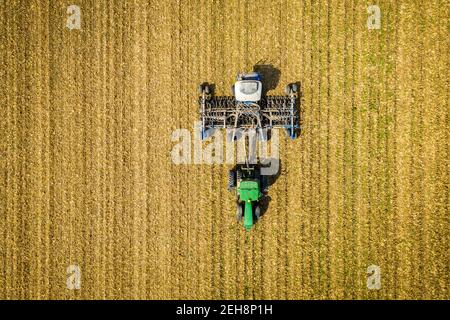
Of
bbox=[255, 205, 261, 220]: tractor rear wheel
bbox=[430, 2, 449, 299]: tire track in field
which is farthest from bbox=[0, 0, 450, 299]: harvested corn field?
bbox=[255, 205, 261, 220]: tractor rear wheel

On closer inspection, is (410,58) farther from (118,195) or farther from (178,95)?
(118,195)

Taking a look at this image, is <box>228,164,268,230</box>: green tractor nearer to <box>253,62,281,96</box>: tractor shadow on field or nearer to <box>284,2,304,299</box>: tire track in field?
<box>284,2,304,299</box>: tire track in field

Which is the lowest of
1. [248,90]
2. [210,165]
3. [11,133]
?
[210,165]

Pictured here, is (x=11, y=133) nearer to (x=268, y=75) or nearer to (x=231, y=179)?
(x=231, y=179)

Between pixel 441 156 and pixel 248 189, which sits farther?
pixel 441 156

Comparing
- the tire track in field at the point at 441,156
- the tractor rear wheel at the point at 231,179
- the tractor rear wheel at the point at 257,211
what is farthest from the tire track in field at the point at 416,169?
the tractor rear wheel at the point at 231,179

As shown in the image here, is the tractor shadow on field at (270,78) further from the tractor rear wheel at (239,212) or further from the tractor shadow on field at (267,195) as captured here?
the tractor rear wheel at (239,212)

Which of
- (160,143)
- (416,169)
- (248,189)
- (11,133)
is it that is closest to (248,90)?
(248,189)
